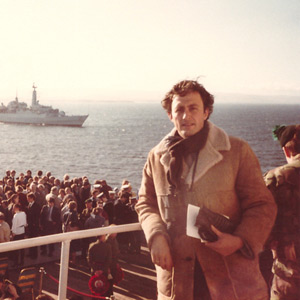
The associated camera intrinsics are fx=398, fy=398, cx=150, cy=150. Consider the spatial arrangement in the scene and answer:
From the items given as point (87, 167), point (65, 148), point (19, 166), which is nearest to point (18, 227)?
point (87, 167)

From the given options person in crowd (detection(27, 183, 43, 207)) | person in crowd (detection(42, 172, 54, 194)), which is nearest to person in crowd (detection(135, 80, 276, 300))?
person in crowd (detection(27, 183, 43, 207))

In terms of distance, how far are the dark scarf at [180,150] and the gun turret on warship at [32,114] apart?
12354cm

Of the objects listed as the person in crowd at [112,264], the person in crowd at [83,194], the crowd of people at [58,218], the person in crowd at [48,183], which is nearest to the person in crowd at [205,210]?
the person in crowd at [112,264]

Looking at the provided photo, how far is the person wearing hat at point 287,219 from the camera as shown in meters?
2.19

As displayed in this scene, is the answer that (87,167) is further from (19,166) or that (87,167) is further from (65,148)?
(65,148)

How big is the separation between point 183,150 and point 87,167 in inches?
2491

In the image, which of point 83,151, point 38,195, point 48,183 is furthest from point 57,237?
point 83,151

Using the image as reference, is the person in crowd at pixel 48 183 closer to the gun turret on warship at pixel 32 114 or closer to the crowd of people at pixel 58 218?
the crowd of people at pixel 58 218

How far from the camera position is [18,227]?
824 centimetres

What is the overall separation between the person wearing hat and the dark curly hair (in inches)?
19.0

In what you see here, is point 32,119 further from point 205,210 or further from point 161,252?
point 205,210

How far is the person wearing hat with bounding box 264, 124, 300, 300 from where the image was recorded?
2186 mm

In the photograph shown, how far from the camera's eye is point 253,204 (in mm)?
2018

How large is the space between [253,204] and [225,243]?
0.25m
